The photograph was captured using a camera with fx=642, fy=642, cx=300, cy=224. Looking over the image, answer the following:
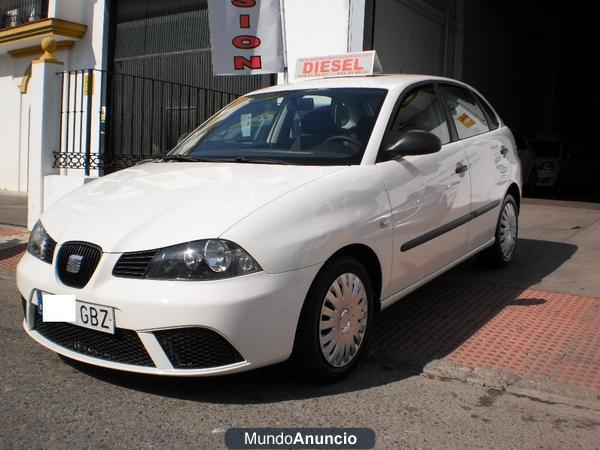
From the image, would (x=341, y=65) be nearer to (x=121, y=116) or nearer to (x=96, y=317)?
(x=96, y=317)

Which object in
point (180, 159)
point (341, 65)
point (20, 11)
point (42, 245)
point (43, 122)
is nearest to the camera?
point (42, 245)

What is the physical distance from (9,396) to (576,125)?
2596 cm

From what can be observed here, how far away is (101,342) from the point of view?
308 cm

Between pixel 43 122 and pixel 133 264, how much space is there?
→ 5846mm

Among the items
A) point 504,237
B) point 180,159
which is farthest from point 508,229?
point 180,159

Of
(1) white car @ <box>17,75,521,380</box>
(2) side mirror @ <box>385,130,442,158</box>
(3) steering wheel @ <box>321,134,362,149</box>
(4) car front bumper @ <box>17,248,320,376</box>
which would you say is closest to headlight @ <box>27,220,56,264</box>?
(1) white car @ <box>17,75,521,380</box>

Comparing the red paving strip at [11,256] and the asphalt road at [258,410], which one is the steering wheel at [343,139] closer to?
the asphalt road at [258,410]

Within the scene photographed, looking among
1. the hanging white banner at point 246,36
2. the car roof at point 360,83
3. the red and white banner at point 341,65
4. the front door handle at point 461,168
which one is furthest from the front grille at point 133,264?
the hanging white banner at point 246,36

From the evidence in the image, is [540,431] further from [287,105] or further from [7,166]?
[7,166]

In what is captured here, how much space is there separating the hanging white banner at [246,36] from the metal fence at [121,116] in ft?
2.07

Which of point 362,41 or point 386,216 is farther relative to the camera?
point 362,41

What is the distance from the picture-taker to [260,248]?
2920mm

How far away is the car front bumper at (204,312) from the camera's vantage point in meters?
2.84

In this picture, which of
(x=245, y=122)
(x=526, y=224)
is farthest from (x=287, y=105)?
(x=526, y=224)
